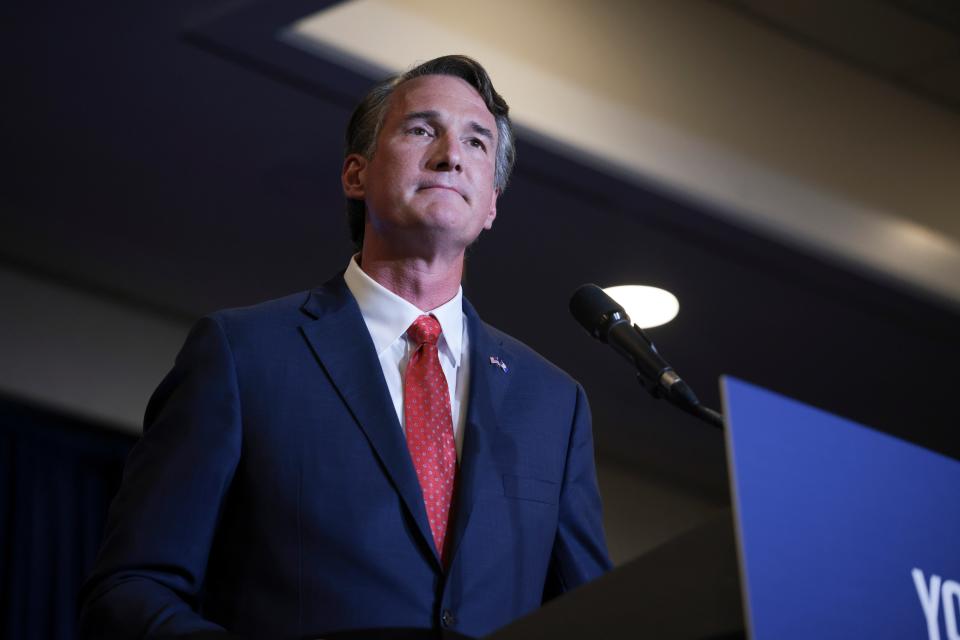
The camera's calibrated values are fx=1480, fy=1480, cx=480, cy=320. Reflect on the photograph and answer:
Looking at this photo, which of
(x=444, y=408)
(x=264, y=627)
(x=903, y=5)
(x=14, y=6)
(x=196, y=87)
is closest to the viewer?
(x=264, y=627)

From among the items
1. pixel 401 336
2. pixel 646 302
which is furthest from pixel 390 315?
pixel 646 302

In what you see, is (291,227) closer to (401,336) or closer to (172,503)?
(401,336)

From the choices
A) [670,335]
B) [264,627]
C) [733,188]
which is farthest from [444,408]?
[670,335]

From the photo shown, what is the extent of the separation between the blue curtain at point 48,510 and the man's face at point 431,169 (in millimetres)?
2946

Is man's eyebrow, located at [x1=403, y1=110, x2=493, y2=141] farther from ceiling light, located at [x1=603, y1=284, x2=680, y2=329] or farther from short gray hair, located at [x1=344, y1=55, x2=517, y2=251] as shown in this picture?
ceiling light, located at [x1=603, y1=284, x2=680, y2=329]

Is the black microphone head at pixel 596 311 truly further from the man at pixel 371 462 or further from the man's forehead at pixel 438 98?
the man's forehead at pixel 438 98

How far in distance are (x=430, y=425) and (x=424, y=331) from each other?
14 cm

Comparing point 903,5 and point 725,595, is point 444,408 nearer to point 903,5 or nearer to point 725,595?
point 725,595

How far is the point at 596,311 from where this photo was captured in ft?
5.47

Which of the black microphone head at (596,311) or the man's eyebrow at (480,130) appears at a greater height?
the man's eyebrow at (480,130)

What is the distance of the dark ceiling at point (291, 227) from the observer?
12.1ft

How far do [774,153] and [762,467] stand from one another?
3.71 metres

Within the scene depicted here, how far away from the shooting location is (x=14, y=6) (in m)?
3.50

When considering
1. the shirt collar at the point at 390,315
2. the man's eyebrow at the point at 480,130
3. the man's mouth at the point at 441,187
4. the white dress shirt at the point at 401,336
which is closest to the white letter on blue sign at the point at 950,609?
the white dress shirt at the point at 401,336
